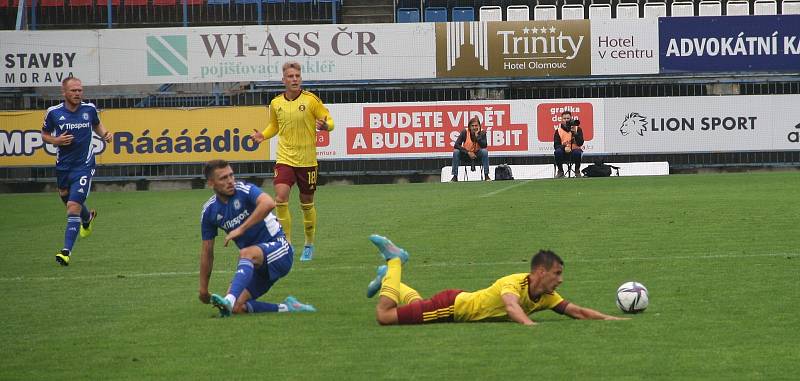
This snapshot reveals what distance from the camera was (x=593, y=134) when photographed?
32281 mm

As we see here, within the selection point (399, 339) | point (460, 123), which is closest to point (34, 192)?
point (460, 123)

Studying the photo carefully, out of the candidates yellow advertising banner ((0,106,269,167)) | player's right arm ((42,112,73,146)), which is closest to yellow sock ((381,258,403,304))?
player's right arm ((42,112,73,146))

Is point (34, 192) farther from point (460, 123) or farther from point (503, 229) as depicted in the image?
point (503, 229)

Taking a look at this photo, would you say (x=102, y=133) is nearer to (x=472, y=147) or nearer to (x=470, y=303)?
(x=470, y=303)

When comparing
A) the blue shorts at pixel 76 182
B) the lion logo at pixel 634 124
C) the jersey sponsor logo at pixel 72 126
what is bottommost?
the blue shorts at pixel 76 182

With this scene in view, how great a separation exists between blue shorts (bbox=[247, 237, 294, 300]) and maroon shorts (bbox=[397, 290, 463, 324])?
3.87 feet

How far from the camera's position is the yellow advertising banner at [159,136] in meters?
32.3

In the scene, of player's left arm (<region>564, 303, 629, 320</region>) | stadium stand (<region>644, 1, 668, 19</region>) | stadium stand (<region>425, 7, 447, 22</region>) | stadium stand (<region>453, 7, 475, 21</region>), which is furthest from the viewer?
stadium stand (<region>425, 7, 447, 22</region>)

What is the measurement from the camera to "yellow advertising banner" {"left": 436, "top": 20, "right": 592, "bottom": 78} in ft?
108

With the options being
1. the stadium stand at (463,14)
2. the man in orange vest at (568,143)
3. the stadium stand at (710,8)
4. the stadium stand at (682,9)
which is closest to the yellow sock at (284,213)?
the man in orange vest at (568,143)

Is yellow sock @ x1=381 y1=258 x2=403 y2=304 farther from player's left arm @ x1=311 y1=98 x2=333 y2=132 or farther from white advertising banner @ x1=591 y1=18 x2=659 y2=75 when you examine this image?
white advertising banner @ x1=591 y1=18 x2=659 y2=75

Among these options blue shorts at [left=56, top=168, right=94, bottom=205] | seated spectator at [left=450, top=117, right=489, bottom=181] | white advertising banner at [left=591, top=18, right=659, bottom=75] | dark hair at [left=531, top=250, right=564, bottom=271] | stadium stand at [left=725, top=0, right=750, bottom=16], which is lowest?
dark hair at [left=531, top=250, right=564, bottom=271]

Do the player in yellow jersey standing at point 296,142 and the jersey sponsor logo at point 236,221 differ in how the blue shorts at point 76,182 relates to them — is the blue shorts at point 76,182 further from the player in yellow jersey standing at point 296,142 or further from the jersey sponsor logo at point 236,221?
the jersey sponsor logo at point 236,221

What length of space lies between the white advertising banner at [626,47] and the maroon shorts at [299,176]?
18804mm
